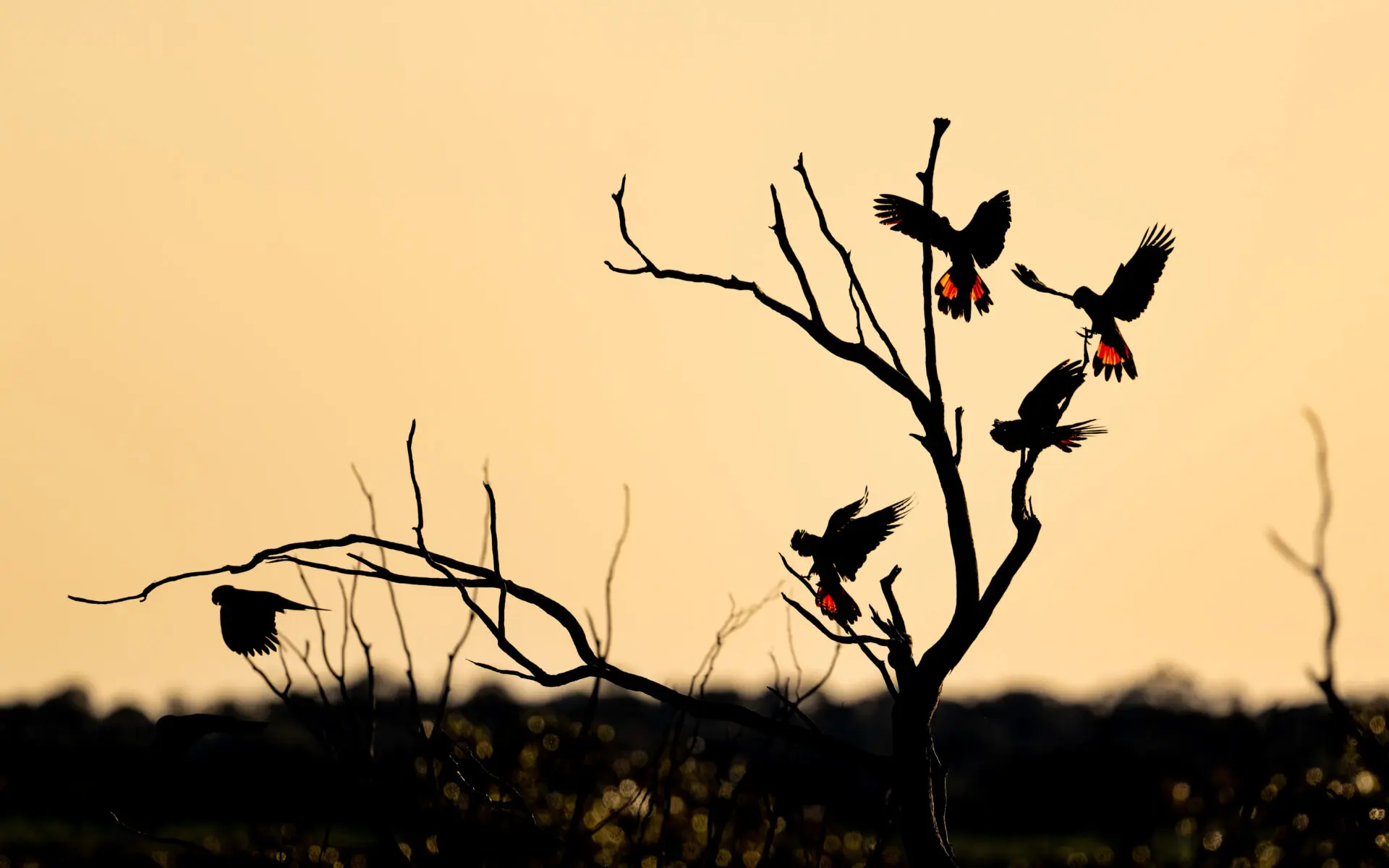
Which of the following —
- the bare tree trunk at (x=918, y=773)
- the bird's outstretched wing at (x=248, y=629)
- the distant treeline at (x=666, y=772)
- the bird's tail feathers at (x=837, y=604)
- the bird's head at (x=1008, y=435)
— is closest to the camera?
the bare tree trunk at (x=918, y=773)

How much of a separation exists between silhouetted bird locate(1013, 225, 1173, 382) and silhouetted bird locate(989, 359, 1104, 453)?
241 millimetres

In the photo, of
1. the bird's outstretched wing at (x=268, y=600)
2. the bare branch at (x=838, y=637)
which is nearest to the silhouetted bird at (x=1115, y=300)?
the bare branch at (x=838, y=637)

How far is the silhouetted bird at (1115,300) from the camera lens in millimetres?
3465

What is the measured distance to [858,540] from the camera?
3641 mm

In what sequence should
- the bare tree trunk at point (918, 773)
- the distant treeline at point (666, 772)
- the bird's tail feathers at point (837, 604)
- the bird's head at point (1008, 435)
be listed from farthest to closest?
the distant treeline at point (666, 772), the bird's tail feathers at point (837, 604), the bird's head at point (1008, 435), the bare tree trunk at point (918, 773)

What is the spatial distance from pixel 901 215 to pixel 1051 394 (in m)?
0.66

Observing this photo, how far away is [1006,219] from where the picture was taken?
11.7 ft

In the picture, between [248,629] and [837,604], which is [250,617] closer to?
[248,629]

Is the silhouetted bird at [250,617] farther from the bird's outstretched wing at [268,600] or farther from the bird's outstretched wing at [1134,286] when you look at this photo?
the bird's outstretched wing at [1134,286]

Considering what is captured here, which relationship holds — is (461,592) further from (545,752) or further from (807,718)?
(545,752)

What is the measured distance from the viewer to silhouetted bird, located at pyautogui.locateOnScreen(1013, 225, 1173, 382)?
11.4 ft

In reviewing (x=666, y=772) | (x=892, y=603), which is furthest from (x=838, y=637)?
(x=666, y=772)

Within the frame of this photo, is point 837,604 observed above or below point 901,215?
below

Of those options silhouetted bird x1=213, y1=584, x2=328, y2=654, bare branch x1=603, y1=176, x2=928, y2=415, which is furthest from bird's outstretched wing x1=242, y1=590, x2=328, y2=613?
bare branch x1=603, y1=176, x2=928, y2=415
